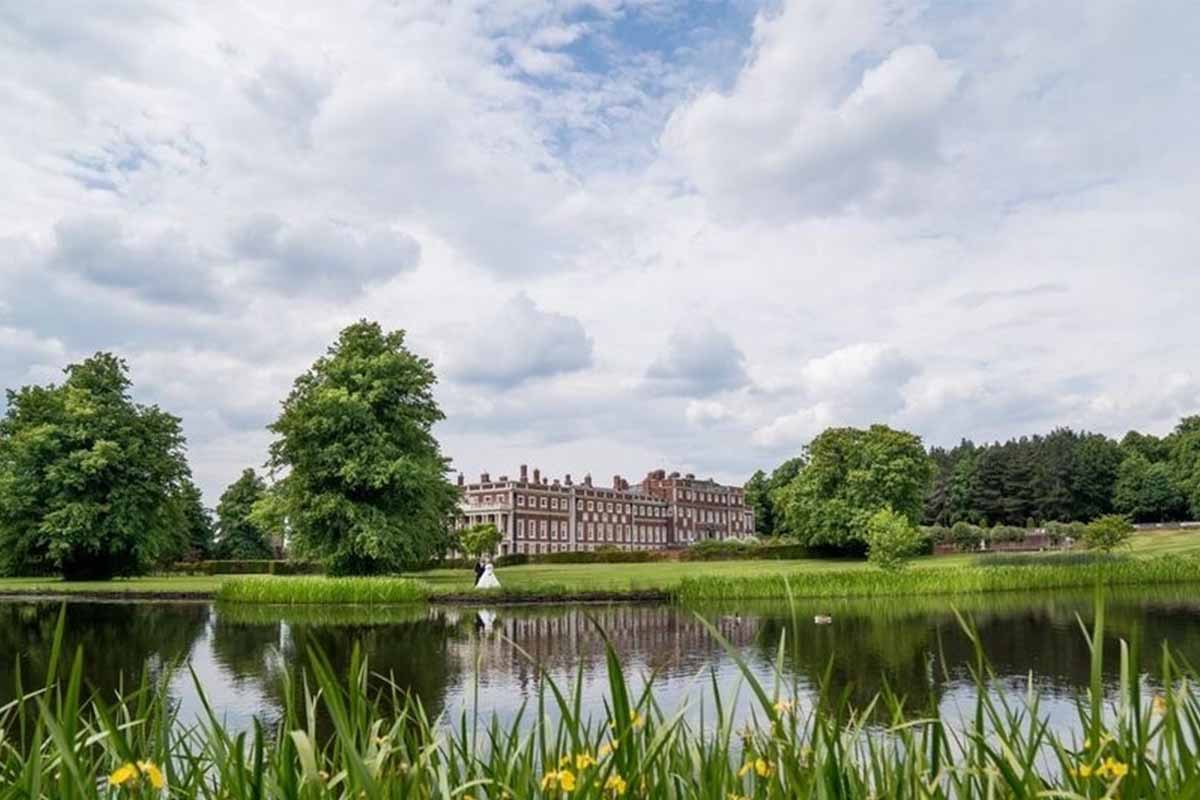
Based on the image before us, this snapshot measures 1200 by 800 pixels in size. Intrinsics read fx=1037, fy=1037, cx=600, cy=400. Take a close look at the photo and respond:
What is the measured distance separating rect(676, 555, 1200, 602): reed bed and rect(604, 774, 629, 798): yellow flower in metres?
31.7

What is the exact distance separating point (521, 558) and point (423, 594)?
128 feet

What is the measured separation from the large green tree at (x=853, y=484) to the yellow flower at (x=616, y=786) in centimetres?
5851

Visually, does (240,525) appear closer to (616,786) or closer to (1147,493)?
(1147,493)

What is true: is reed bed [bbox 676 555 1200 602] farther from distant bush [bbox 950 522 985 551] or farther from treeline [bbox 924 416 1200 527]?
treeline [bbox 924 416 1200 527]

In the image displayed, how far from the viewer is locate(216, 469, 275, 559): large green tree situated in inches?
3216

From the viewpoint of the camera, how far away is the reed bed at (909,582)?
34844 mm

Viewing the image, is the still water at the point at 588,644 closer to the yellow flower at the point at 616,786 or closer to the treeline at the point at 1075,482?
the yellow flower at the point at 616,786

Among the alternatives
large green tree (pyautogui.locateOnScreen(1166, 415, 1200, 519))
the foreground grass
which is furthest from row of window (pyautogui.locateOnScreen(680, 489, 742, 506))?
the foreground grass

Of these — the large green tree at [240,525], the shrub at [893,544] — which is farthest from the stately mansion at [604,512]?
the shrub at [893,544]

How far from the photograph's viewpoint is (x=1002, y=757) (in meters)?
2.35

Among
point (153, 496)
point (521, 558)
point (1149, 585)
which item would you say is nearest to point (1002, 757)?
point (1149, 585)

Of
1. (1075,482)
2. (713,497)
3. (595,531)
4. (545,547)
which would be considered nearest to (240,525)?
(545,547)

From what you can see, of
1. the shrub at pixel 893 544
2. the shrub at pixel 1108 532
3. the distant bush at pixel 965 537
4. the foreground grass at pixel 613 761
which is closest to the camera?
the foreground grass at pixel 613 761

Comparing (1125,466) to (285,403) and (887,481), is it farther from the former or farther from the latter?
(285,403)
